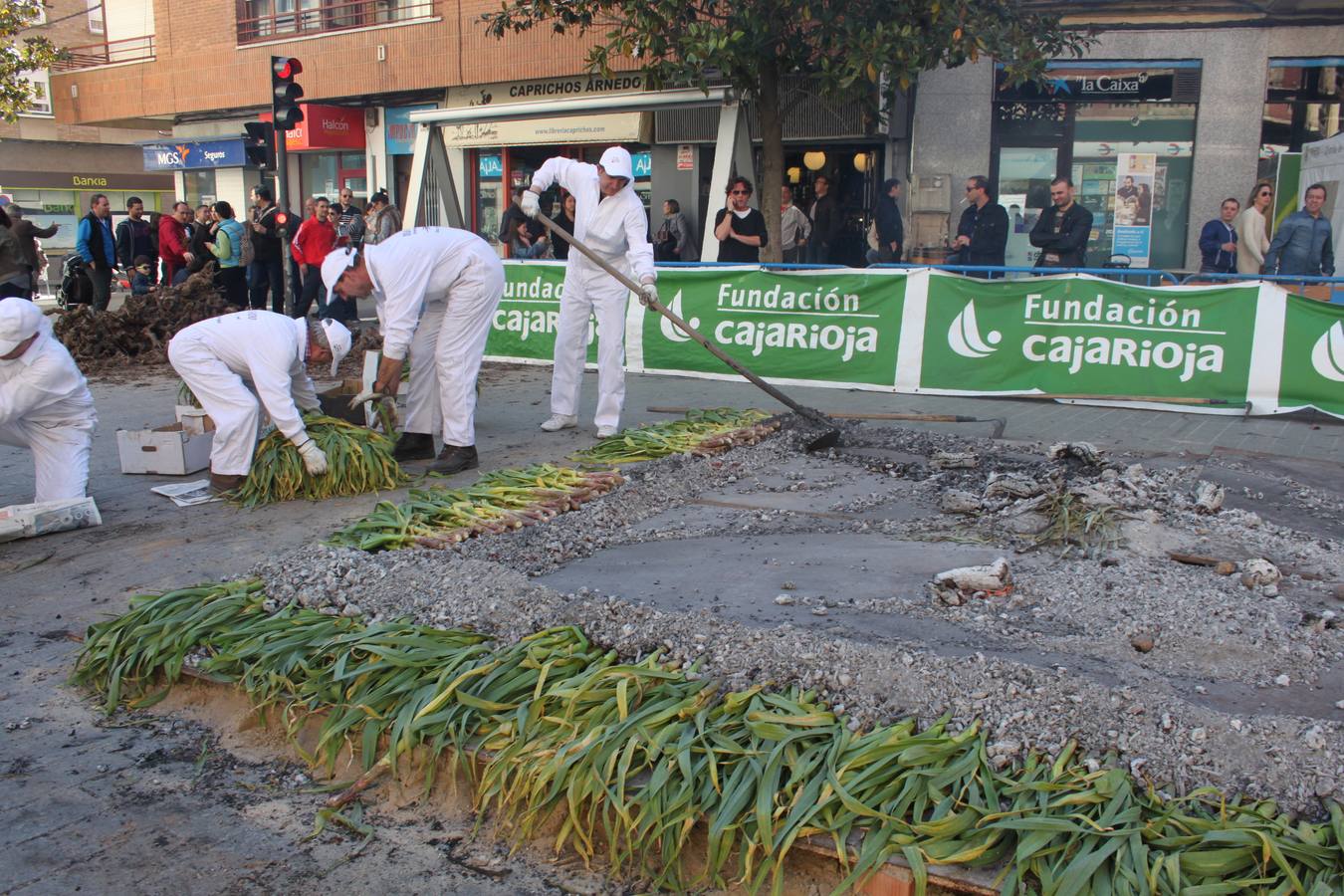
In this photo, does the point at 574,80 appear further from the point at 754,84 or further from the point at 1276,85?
the point at 1276,85

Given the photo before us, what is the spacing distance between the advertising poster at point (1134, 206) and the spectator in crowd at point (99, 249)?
13.6 metres

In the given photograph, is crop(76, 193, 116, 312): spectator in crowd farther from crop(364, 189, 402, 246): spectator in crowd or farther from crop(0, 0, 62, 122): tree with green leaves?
crop(0, 0, 62, 122): tree with green leaves

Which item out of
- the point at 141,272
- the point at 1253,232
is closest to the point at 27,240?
the point at 141,272

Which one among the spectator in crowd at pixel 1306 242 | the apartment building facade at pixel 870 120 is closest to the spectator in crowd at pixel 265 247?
the apartment building facade at pixel 870 120

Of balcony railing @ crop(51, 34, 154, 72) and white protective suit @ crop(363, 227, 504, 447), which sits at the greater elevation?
balcony railing @ crop(51, 34, 154, 72)

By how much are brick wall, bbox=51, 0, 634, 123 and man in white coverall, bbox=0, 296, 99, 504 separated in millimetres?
11583

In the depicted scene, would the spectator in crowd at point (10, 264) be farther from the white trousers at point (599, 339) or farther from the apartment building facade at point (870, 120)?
the apartment building facade at point (870, 120)

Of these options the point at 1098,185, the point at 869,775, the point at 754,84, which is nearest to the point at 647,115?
the point at 754,84

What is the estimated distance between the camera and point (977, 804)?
2.95 m

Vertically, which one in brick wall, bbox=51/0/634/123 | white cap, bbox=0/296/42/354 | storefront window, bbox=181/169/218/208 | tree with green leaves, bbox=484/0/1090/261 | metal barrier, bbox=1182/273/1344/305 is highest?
brick wall, bbox=51/0/634/123

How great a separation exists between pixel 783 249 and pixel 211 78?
52.4 feet

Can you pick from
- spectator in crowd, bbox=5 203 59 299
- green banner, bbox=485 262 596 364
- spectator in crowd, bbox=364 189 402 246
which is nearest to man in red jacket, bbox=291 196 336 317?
spectator in crowd, bbox=364 189 402 246

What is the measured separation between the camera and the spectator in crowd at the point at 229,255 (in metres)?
15.6

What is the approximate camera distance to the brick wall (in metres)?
20.2
